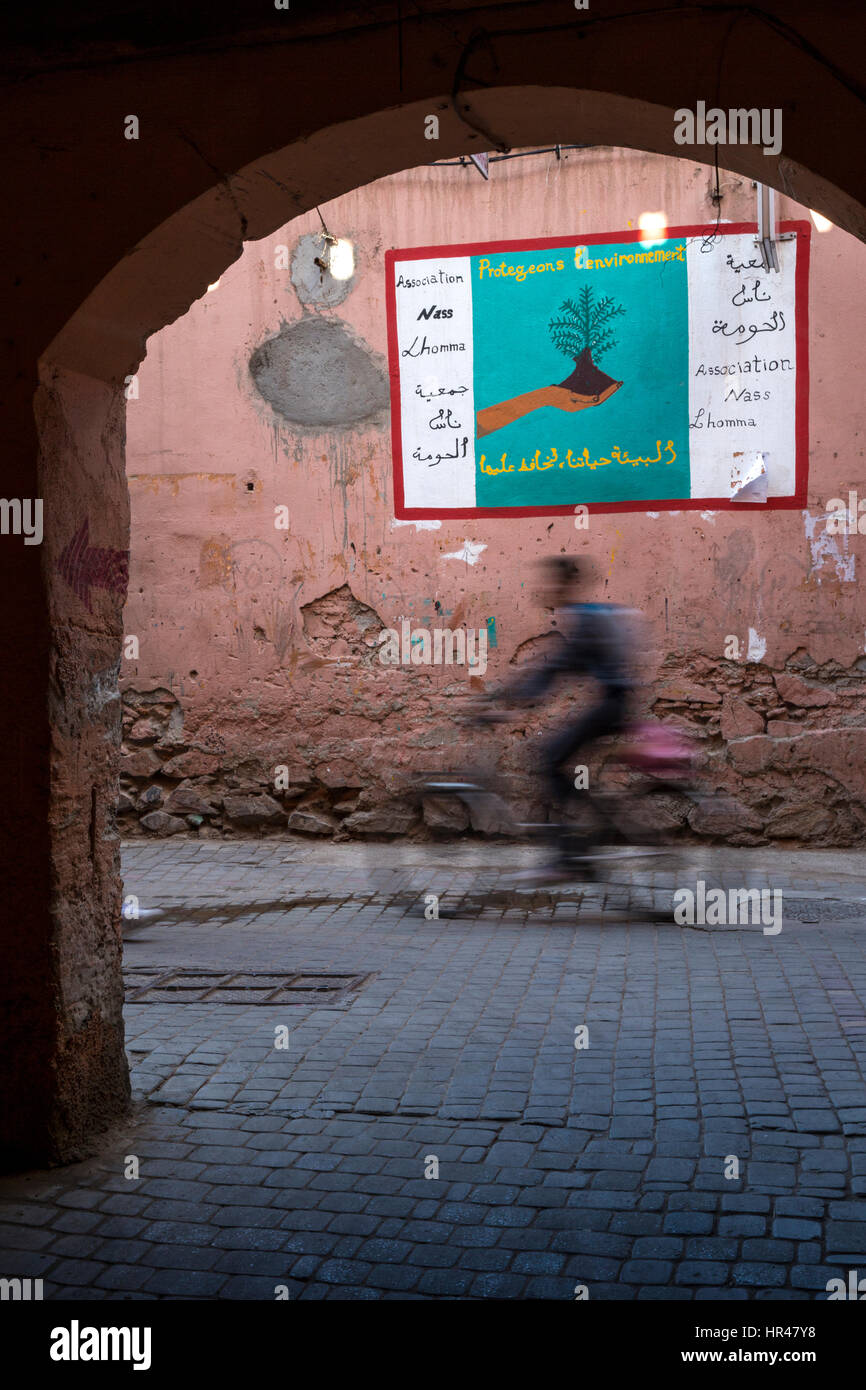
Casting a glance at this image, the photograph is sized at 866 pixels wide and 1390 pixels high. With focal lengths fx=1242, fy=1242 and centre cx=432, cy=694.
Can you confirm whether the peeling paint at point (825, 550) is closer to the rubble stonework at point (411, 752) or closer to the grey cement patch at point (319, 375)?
the rubble stonework at point (411, 752)

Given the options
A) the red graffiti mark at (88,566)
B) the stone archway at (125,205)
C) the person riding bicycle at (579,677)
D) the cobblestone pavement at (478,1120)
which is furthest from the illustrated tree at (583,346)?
the red graffiti mark at (88,566)

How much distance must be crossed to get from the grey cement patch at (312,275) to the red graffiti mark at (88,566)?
5630 millimetres

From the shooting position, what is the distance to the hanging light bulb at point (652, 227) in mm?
8578

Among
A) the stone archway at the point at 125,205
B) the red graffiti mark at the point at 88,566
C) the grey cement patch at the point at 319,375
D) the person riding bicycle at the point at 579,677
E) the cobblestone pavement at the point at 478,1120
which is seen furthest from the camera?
the grey cement patch at the point at 319,375

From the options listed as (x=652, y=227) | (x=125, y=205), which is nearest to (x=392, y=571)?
(x=652, y=227)

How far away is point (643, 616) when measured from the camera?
8.71 metres

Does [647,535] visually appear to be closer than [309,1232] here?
No

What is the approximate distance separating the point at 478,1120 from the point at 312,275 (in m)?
6.95

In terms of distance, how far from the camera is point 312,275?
30.1 ft

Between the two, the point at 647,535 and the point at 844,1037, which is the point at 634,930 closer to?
the point at 844,1037

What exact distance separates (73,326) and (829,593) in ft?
20.2

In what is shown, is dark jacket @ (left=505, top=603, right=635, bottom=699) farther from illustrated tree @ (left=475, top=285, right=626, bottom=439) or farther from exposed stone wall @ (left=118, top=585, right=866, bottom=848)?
illustrated tree @ (left=475, top=285, right=626, bottom=439)

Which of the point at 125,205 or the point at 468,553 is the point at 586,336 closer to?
the point at 468,553
